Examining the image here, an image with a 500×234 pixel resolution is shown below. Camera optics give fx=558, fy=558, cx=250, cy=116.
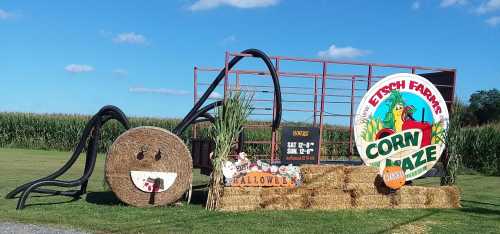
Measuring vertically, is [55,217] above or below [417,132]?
below

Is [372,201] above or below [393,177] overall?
below

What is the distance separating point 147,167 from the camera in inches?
395

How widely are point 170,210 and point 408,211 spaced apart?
4.39 metres

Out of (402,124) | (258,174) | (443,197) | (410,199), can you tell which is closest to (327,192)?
(258,174)

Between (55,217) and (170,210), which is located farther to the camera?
(170,210)

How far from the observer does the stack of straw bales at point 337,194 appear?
9.77 m

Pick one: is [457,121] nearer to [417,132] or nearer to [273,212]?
[417,132]

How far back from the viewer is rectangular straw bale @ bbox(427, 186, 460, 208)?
432 inches

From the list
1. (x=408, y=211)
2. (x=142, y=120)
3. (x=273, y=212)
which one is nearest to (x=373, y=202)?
(x=408, y=211)

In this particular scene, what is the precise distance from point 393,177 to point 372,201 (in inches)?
24.3

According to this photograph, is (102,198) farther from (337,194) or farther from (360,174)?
(360,174)

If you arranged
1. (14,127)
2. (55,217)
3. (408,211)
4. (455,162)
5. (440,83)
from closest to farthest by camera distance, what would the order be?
(55,217) → (408,211) → (455,162) → (440,83) → (14,127)

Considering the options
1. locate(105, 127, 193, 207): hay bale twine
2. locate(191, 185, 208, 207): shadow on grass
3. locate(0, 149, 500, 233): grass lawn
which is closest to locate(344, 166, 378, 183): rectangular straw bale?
locate(0, 149, 500, 233): grass lawn

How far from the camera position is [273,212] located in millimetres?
9570
